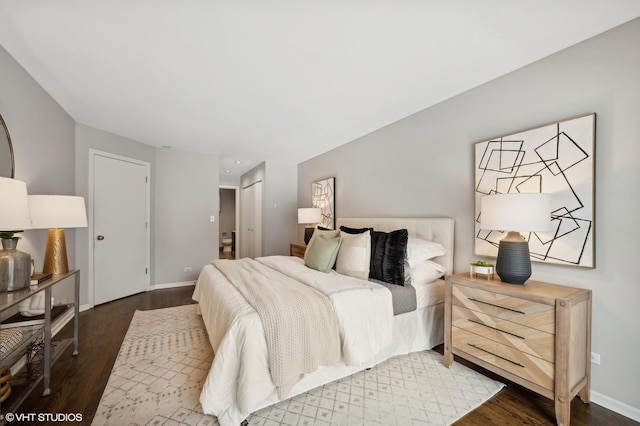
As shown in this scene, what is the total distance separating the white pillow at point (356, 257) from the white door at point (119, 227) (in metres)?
3.34

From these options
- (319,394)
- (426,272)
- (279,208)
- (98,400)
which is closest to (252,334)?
(319,394)

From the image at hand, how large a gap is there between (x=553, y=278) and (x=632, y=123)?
43.3 inches

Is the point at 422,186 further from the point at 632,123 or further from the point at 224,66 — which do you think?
the point at 224,66

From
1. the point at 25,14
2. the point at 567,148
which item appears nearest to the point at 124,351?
the point at 25,14

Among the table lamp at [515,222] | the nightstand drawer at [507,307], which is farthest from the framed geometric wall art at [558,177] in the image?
the nightstand drawer at [507,307]

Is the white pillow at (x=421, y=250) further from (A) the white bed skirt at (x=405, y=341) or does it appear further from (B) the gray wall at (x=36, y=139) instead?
(B) the gray wall at (x=36, y=139)

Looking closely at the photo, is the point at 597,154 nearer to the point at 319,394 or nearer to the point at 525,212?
the point at 525,212

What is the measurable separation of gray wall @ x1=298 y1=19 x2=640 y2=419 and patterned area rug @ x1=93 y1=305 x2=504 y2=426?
2.51ft

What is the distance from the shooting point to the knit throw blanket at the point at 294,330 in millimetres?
1531

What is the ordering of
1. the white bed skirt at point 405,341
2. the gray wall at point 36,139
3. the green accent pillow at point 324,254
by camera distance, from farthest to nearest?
the green accent pillow at point 324,254 < the gray wall at point 36,139 < the white bed skirt at point 405,341

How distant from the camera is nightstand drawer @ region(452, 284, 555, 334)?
5.14ft

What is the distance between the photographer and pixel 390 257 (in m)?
2.39

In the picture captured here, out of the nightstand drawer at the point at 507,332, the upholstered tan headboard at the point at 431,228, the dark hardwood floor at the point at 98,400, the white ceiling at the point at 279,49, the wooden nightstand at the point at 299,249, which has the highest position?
the white ceiling at the point at 279,49

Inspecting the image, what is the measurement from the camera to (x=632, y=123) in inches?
62.2
